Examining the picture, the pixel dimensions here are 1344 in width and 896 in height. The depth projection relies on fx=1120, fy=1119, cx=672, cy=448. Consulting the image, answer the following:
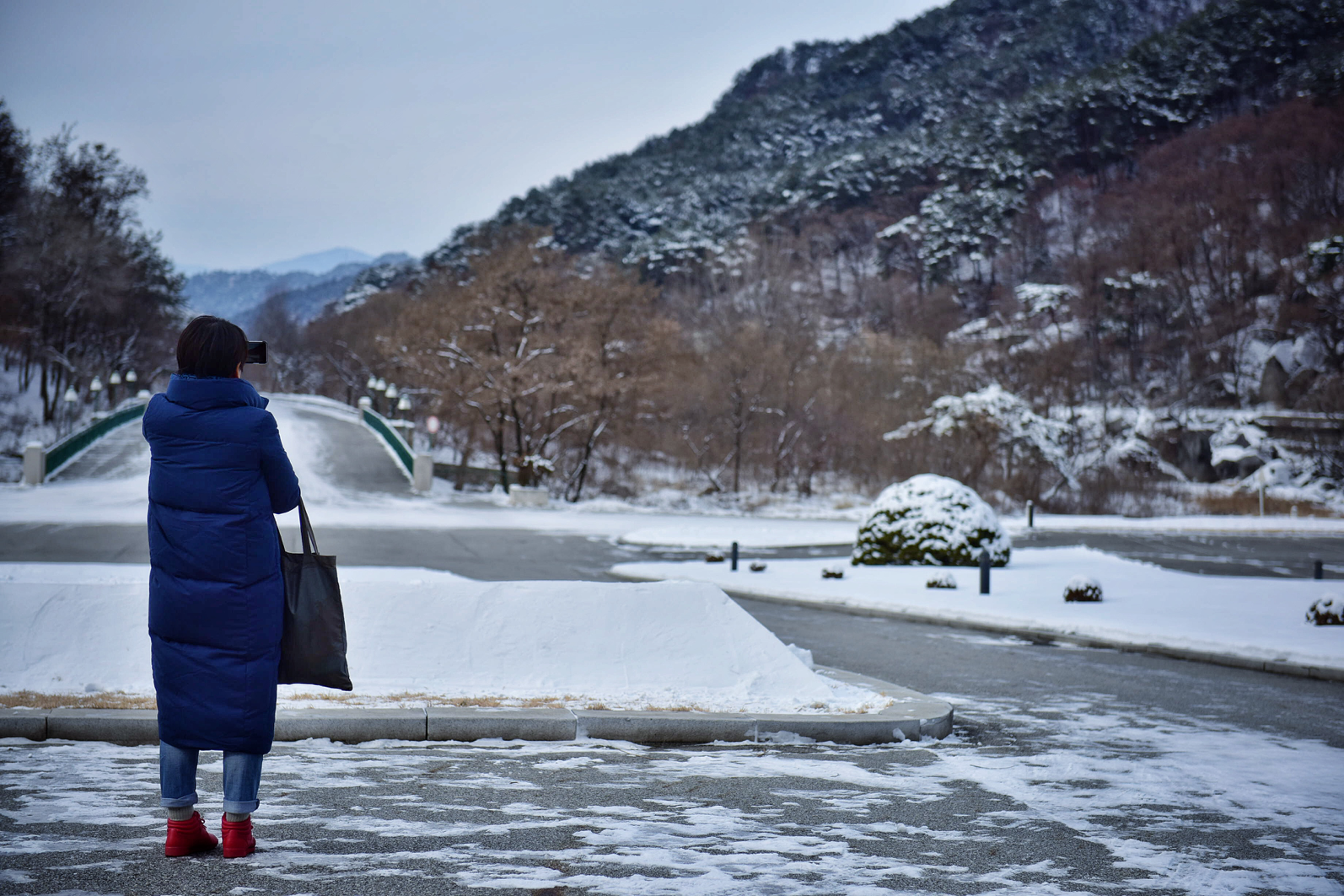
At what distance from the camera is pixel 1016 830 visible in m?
5.14

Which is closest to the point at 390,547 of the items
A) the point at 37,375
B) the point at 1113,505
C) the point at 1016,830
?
the point at 1016,830

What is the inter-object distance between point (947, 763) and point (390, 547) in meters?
17.7

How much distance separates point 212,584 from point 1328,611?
13.0m

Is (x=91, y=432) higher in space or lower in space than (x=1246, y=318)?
lower

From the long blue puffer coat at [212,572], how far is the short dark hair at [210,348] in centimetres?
7

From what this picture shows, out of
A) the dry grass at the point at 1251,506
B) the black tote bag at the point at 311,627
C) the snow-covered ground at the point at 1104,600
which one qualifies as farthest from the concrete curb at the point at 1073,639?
the dry grass at the point at 1251,506

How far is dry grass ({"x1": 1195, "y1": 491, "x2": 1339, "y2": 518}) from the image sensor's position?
41.2 meters

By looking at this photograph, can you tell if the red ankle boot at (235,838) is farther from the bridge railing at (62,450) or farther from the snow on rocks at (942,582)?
the bridge railing at (62,450)

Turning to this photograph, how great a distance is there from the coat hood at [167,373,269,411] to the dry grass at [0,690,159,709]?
305cm

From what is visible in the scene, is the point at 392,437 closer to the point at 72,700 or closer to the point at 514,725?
the point at 72,700

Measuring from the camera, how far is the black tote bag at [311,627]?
172 inches

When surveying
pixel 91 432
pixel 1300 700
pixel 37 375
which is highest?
pixel 37 375

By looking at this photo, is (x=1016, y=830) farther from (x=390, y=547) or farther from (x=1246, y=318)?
(x=1246, y=318)

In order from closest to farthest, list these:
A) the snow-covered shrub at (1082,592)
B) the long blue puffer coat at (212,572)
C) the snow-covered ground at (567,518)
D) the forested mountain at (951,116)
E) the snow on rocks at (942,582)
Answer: the long blue puffer coat at (212,572) → the snow-covered shrub at (1082,592) → the snow on rocks at (942,582) → the snow-covered ground at (567,518) → the forested mountain at (951,116)
